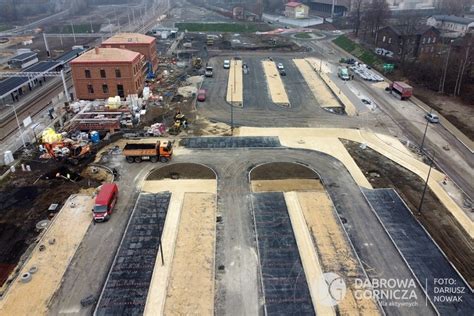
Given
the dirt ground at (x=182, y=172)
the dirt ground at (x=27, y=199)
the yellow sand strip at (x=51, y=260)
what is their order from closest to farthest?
the yellow sand strip at (x=51, y=260) → the dirt ground at (x=27, y=199) → the dirt ground at (x=182, y=172)

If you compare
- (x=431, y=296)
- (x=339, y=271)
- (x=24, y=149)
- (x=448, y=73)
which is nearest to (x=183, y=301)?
(x=339, y=271)

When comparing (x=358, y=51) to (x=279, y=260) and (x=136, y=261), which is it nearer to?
(x=279, y=260)

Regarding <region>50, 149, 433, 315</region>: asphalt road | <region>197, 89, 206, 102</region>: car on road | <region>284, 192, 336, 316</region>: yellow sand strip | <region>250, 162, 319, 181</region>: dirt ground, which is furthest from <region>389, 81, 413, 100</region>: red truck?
<region>284, 192, 336, 316</region>: yellow sand strip

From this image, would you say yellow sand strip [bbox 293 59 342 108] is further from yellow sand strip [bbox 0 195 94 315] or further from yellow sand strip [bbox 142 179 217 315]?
yellow sand strip [bbox 0 195 94 315]

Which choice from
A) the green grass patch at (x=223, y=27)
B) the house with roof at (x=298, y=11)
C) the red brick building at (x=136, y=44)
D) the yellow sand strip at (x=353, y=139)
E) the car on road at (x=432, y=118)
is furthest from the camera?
the house with roof at (x=298, y=11)

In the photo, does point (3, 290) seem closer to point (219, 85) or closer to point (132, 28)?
point (219, 85)

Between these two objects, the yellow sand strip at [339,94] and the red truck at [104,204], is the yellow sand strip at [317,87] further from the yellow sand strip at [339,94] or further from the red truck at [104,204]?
the red truck at [104,204]

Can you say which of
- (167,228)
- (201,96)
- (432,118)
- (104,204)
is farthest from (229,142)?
(432,118)

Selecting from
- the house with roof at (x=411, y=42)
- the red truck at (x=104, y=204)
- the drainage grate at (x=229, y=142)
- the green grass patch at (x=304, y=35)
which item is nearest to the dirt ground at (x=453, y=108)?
the house with roof at (x=411, y=42)
